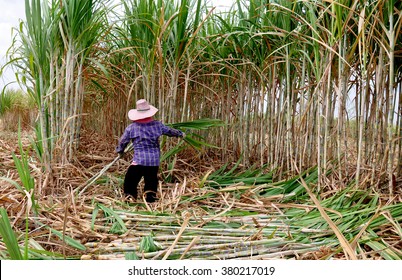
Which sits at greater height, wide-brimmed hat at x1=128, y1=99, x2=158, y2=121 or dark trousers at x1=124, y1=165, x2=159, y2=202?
wide-brimmed hat at x1=128, y1=99, x2=158, y2=121

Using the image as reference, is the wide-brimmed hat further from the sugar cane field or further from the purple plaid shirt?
the sugar cane field

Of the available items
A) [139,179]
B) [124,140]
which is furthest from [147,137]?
[139,179]

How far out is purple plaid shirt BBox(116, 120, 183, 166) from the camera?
273 cm

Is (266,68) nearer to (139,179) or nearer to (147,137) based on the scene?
(147,137)

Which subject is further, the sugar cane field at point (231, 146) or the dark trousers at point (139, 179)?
the dark trousers at point (139, 179)

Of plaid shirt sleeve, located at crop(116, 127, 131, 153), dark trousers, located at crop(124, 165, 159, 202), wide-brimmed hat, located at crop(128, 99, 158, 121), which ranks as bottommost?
dark trousers, located at crop(124, 165, 159, 202)

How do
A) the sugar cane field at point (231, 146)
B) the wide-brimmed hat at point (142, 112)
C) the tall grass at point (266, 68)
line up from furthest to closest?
the wide-brimmed hat at point (142, 112) → the tall grass at point (266, 68) → the sugar cane field at point (231, 146)

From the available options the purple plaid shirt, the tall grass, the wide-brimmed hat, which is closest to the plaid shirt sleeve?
the purple plaid shirt

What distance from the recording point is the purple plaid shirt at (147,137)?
273 cm

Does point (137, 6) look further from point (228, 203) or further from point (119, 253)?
point (119, 253)

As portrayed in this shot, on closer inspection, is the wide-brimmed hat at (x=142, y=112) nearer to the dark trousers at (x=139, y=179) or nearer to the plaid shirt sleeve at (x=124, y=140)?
the plaid shirt sleeve at (x=124, y=140)

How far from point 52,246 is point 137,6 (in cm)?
195

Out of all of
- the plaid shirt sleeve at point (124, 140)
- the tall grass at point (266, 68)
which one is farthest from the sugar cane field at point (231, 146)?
the plaid shirt sleeve at point (124, 140)

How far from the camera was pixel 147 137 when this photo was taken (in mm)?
2719
